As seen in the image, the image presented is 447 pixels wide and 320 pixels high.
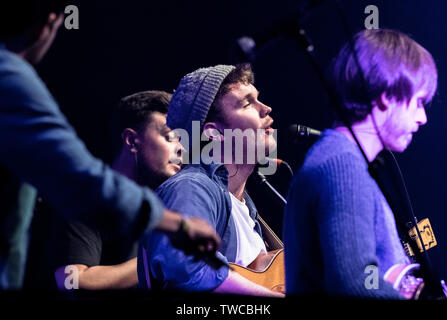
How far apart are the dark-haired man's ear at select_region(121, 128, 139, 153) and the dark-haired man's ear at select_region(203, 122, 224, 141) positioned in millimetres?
709

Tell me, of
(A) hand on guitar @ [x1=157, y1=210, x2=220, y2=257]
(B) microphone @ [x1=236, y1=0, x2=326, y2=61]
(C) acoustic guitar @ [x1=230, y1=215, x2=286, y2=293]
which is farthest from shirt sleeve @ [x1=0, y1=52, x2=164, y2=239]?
(C) acoustic guitar @ [x1=230, y1=215, x2=286, y2=293]

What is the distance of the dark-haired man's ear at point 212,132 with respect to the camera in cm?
304

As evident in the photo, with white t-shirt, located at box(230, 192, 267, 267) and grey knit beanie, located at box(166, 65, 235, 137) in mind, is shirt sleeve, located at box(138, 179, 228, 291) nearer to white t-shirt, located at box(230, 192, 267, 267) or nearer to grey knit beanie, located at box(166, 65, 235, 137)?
white t-shirt, located at box(230, 192, 267, 267)

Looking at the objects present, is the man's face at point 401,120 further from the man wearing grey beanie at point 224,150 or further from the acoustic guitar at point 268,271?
the acoustic guitar at point 268,271

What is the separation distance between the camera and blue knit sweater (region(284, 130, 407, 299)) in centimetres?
153

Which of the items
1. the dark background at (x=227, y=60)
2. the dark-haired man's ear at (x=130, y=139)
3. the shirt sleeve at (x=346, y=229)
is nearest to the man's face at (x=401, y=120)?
the shirt sleeve at (x=346, y=229)

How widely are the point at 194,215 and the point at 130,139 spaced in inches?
55.6

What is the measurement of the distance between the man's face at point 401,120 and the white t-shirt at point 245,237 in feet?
3.68

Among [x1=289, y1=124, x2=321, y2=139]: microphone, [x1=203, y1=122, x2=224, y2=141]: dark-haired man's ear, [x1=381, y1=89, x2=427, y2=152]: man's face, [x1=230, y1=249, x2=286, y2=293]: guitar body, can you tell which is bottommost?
[x1=230, y1=249, x2=286, y2=293]: guitar body

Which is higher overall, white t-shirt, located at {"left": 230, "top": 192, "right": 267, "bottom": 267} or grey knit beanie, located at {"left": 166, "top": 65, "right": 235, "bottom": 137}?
grey knit beanie, located at {"left": 166, "top": 65, "right": 235, "bottom": 137}

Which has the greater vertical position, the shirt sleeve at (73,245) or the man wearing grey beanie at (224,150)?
the man wearing grey beanie at (224,150)

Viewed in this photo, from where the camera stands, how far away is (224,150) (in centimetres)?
308
